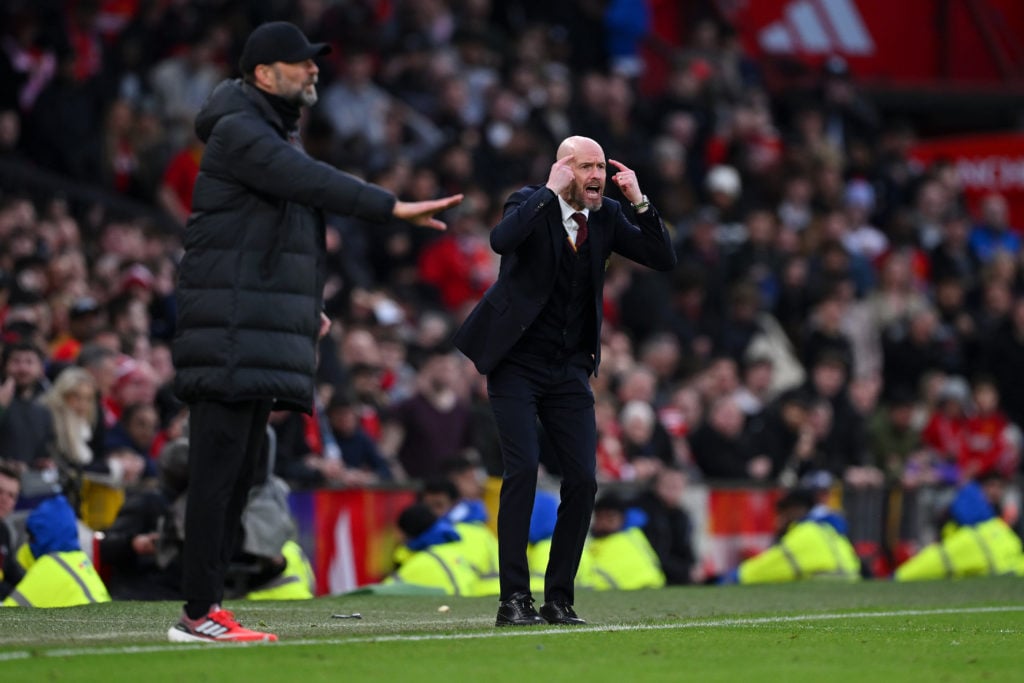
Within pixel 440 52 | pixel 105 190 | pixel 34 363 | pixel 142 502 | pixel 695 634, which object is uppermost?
pixel 440 52

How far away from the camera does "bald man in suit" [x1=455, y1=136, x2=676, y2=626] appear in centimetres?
841

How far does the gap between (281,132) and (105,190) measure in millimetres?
9706

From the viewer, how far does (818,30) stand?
1111 inches

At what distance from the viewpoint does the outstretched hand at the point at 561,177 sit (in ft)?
27.5

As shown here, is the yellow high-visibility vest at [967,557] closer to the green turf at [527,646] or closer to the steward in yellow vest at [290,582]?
the green turf at [527,646]

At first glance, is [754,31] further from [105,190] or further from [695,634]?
[695,634]

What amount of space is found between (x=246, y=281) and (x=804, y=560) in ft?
29.0

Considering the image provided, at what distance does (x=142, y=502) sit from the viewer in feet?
36.9

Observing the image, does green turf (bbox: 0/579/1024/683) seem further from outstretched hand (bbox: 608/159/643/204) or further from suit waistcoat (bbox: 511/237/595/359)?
outstretched hand (bbox: 608/159/643/204)

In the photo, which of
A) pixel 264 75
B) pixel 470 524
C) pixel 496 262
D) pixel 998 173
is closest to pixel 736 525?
pixel 496 262

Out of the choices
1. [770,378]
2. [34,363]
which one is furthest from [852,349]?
[34,363]

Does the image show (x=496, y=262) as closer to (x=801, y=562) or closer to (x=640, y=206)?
(x=801, y=562)

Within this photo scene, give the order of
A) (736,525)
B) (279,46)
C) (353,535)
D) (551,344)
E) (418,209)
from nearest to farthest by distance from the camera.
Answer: (418,209) < (279,46) < (551,344) < (353,535) < (736,525)

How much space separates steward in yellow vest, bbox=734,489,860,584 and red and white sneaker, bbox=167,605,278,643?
8206mm
